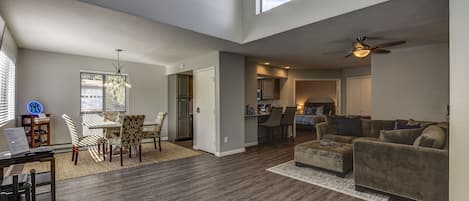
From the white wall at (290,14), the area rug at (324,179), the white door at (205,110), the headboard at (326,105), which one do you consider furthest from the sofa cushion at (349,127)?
the headboard at (326,105)

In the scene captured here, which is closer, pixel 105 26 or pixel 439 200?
pixel 439 200

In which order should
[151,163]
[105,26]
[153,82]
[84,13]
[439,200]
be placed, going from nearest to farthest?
[439,200]
[84,13]
[105,26]
[151,163]
[153,82]

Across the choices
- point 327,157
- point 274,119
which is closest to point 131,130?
point 327,157

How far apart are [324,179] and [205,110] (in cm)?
307

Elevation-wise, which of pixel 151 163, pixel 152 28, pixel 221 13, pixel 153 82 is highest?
pixel 221 13

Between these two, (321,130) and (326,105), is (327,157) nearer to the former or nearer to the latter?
(321,130)

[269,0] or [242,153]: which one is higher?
[269,0]

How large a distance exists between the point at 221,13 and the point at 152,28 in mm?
1256

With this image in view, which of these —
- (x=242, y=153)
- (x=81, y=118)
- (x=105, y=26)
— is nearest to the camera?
(x=105, y=26)

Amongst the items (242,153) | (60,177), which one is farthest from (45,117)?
(242,153)

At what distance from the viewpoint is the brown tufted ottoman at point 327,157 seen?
3.50 m

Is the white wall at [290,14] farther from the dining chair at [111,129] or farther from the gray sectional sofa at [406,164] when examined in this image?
the dining chair at [111,129]

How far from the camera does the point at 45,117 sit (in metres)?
4.91

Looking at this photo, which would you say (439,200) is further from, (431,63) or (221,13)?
(221,13)
